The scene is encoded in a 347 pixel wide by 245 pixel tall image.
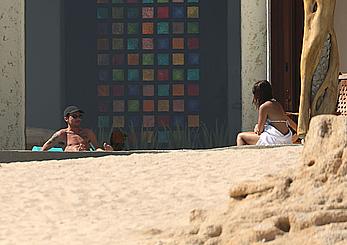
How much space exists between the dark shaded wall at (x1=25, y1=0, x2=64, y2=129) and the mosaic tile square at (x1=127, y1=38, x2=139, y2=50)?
2.97 feet

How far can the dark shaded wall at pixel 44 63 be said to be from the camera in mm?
13719

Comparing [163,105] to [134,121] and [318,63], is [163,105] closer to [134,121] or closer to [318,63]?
[134,121]

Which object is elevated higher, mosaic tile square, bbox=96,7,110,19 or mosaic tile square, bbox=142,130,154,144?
mosaic tile square, bbox=96,7,110,19

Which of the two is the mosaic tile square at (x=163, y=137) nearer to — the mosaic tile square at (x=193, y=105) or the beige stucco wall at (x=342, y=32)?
the mosaic tile square at (x=193, y=105)

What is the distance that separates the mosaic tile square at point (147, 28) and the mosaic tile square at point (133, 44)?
0.16 meters

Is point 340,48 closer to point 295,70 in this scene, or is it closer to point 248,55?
point 295,70

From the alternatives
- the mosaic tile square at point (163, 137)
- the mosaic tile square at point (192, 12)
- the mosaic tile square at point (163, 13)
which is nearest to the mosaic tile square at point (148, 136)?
the mosaic tile square at point (163, 137)

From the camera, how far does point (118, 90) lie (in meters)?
14.1

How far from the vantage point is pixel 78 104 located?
14.0 m

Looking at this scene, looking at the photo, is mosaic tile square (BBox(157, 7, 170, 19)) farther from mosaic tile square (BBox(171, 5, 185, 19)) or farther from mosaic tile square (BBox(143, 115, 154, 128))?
Answer: mosaic tile square (BBox(143, 115, 154, 128))

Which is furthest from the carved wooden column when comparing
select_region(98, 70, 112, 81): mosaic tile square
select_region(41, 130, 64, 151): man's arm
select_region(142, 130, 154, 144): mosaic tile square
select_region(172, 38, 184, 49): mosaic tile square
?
select_region(98, 70, 112, 81): mosaic tile square

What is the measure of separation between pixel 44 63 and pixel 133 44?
120cm

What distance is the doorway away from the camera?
11000 mm

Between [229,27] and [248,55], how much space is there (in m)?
3.52
